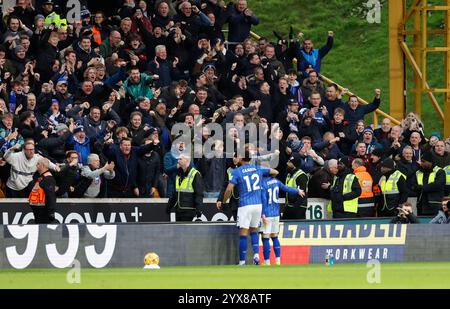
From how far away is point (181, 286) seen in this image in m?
20.7

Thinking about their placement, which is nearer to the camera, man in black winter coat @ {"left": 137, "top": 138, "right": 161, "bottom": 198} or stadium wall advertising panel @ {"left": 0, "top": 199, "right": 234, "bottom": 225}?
stadium wall advertising panel @ {"left": 0, "top": 199, "right": 234, "bottom": 225}

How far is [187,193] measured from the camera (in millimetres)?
26266

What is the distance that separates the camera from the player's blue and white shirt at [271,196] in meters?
25.4

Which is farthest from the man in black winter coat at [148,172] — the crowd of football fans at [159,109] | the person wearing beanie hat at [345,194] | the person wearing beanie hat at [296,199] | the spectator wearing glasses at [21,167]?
the person wearing beanie hat at [345,194]

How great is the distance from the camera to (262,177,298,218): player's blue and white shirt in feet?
83.2

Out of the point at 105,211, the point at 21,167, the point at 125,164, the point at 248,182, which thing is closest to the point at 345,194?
the point at 248,182

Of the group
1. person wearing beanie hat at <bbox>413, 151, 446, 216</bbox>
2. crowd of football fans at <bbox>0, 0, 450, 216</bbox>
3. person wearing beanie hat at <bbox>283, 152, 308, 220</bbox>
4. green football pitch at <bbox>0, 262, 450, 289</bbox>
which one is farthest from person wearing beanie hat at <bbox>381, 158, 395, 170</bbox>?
green football pitch at <bbox>0, 262, 450, 289</bbox>

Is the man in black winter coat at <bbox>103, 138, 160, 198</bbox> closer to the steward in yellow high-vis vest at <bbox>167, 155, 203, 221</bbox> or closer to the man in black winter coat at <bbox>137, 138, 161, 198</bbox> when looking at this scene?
the man in black winter coat at <bbox>137, 138, 161, 198</bbox>

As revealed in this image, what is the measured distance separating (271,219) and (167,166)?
3.37 meters

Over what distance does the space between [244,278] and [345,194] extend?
5.99 m

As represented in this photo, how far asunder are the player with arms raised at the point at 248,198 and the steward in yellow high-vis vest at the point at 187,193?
32.3 inches

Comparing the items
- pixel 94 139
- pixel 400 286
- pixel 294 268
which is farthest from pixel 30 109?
pixel 400 286

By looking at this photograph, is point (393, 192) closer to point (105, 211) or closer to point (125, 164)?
point (125, 164)

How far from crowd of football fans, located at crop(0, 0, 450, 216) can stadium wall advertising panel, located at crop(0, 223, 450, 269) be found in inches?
63.4
